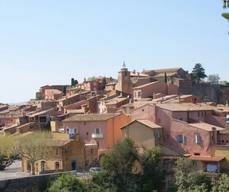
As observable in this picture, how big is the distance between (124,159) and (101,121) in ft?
28.4

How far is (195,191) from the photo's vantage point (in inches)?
1256

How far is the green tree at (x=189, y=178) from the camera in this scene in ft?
109

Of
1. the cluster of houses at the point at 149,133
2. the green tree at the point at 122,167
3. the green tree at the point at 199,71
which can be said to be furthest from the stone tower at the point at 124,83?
the green tree at the point at 122,167

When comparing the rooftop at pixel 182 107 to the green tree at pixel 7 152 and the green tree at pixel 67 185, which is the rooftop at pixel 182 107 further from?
the green tree at pixel 7 152

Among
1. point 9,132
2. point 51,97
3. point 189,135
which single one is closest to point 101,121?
point 189,135

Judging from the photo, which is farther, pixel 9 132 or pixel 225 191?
pixel 9 132

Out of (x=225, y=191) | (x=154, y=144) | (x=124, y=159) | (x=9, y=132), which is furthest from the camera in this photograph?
(x=9, y=132)

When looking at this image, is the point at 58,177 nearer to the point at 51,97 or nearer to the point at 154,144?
the point at 154,144

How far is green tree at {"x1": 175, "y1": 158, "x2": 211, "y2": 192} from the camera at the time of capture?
Answer: 33281 millimetres

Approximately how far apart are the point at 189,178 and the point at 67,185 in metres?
7.96

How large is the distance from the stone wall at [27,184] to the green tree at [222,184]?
1026cm

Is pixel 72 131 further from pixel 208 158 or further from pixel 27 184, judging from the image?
pixel 27 184

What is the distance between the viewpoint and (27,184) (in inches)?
1213

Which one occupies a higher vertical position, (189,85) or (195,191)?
(189,85)
